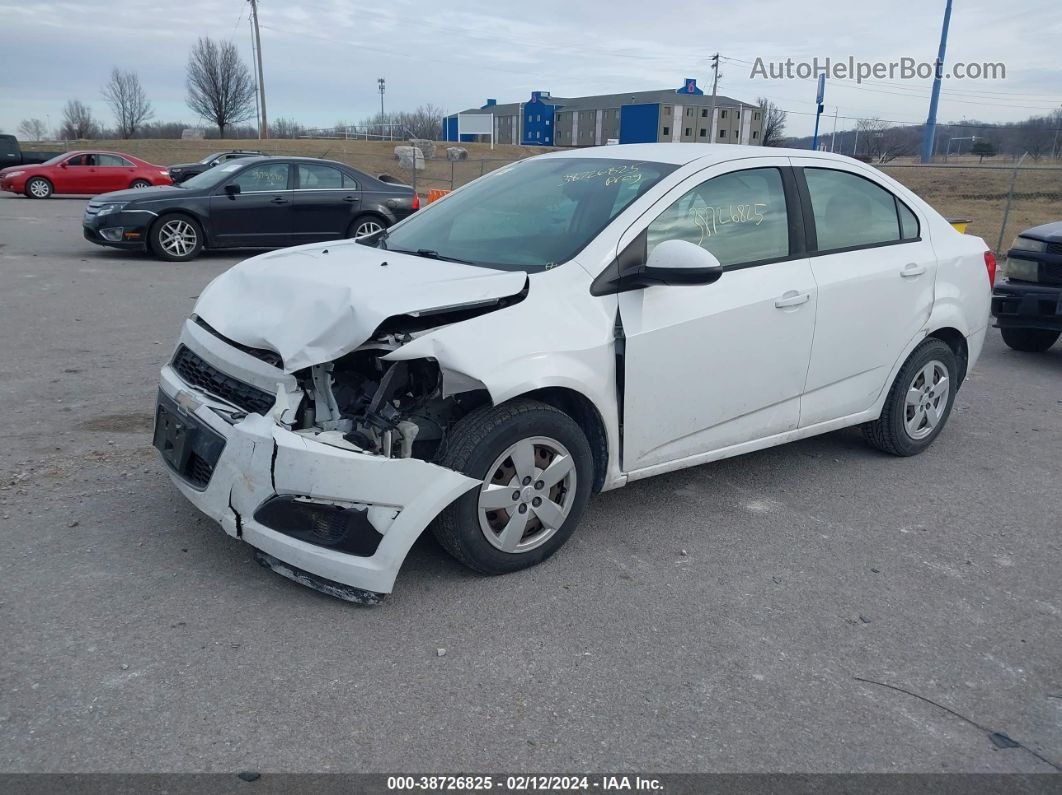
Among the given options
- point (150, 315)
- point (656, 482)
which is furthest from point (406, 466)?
point (150, 315)

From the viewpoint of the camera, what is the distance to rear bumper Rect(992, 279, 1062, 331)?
24.5 feet

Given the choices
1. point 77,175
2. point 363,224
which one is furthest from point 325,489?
point 77,175

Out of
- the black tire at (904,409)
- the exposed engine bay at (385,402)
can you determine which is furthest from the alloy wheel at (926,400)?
the exposed engine bay at (385,402)

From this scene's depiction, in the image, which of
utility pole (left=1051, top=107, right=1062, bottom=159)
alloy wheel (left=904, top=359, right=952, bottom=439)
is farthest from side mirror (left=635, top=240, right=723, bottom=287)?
utility pole (left=1051, top=107, right=1062, bottom=159)

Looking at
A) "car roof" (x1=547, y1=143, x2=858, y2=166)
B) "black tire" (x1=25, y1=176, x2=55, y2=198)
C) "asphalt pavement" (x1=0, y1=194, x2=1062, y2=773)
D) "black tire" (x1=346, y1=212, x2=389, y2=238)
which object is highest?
"car roof" (x1=547, y1=143, x2=858, y2=166)

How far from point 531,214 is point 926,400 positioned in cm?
272

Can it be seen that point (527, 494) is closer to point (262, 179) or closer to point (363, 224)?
point (262, 179)

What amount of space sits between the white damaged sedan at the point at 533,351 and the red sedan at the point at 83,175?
74.3 ft

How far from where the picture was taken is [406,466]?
3201 mm

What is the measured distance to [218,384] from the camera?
12.0ft

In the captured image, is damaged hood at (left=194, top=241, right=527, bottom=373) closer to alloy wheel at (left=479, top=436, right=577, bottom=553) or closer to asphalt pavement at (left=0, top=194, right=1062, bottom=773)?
alloy wheel at (left=479, top=436, right=577, bottom=553)

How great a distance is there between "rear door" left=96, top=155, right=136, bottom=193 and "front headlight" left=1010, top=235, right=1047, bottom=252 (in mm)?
23178

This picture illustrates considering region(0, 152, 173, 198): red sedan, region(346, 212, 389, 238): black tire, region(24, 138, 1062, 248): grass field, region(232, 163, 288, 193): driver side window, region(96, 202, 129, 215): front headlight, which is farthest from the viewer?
region(0, 152, 173, 198): red sedan

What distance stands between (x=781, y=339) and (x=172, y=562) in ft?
9.79
